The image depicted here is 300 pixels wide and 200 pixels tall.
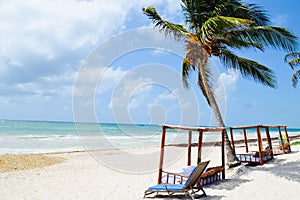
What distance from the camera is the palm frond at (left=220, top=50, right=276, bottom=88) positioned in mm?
8914

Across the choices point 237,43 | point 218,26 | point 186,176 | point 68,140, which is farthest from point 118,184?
point 68,140

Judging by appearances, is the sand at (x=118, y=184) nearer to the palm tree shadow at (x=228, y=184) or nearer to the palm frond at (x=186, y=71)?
the palm tree shadow at (x=228, y=184)

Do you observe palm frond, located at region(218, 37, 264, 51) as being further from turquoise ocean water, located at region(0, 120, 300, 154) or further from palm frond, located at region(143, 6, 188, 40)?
turquoise ocean water, located at region(0, 120, 300, 154)

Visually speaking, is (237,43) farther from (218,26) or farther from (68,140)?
(68,140)

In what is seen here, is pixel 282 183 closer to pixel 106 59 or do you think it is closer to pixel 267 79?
pixel 267 79

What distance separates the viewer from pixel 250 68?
8.99 m

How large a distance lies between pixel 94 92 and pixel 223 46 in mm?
5754

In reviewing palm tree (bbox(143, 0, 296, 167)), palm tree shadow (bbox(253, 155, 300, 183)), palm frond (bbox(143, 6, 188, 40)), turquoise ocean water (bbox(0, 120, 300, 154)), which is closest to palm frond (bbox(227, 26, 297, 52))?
palm tree (bbox(143, 0, 296, 167))

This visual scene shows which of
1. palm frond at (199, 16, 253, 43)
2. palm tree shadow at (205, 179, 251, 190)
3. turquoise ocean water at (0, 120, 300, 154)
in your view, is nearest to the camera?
palm tree shadow at (205, 179, 251, 190)

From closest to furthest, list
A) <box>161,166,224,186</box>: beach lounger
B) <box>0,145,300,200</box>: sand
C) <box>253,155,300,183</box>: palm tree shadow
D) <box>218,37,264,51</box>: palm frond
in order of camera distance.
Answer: <box>0,145,300,200</box>: sand
<box>161,166,224,186</box>: beach lounger
<box>253,155,300,183</box>: palm tree shadow
<box>218,37,264,51</box>: palm frond

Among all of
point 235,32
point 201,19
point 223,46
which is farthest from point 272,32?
point 201,19

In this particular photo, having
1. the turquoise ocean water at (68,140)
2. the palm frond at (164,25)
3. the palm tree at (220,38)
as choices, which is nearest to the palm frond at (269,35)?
the palm tree at (220,38)

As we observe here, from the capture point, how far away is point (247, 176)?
701 cm

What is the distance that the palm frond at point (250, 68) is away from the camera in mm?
8914
